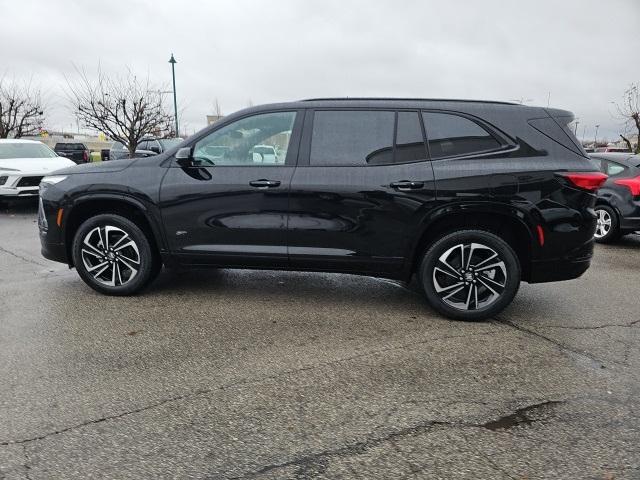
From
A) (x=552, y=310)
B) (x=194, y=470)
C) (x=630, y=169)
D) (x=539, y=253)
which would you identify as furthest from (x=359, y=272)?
(x=630, y=169)

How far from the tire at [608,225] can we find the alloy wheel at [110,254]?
282 inches

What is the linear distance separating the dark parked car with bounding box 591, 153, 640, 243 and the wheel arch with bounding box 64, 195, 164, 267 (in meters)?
6.88

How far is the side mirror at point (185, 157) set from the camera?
176 inches

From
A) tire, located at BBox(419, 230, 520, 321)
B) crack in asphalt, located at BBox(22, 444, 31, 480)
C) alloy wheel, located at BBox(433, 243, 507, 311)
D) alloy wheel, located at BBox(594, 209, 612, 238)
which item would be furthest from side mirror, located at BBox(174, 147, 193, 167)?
alloy wheel, located at BBox(594, 209, 612, 238)

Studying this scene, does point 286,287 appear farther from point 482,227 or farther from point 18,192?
point 18,192

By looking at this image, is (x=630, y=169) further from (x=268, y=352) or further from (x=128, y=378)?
(x=128, y=378)

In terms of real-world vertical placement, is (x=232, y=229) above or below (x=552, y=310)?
above

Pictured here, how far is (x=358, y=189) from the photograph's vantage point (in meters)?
4.23

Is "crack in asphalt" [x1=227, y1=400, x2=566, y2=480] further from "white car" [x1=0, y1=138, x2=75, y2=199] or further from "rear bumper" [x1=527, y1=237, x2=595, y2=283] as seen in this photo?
"white car" [x1=0, y1=138, x2=75, y2=199]

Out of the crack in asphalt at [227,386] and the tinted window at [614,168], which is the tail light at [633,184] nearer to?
the tinted window at [614,168]

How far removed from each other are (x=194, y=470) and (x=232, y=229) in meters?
2.49

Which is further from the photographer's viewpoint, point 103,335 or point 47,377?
point 103,335

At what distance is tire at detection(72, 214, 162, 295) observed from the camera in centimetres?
473

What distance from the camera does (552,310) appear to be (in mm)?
4656
